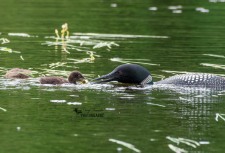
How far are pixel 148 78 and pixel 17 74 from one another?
190 centimetres

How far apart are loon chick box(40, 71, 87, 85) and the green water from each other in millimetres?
104

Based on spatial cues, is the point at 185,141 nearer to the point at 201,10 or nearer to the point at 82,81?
the point at 82,81

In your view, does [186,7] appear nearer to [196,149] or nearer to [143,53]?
[143,53]

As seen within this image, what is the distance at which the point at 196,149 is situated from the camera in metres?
9.62

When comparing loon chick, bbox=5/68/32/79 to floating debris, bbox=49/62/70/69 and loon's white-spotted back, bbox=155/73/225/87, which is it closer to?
floating debris, bbox=49/62/70/69

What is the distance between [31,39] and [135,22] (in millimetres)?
4176

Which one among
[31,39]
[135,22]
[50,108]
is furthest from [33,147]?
[135,22]

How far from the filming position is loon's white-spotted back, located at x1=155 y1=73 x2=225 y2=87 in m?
13.7

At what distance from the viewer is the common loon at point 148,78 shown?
1368cm

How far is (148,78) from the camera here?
1388 centimetres

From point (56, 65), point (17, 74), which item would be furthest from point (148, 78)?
point (56, 65)

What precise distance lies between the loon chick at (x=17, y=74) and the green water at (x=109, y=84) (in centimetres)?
11

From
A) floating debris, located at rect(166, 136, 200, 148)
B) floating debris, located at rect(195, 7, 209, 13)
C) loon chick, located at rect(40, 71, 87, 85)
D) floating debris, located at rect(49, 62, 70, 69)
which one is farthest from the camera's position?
floating debris, located at rect(195, 7, 209, 13)

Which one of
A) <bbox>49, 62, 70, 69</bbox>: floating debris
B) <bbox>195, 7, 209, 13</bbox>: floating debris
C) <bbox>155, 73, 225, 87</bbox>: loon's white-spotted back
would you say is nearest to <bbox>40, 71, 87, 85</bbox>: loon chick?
<bbox>155, 73, 225, 87</bbox>: loon's white-spotted back
